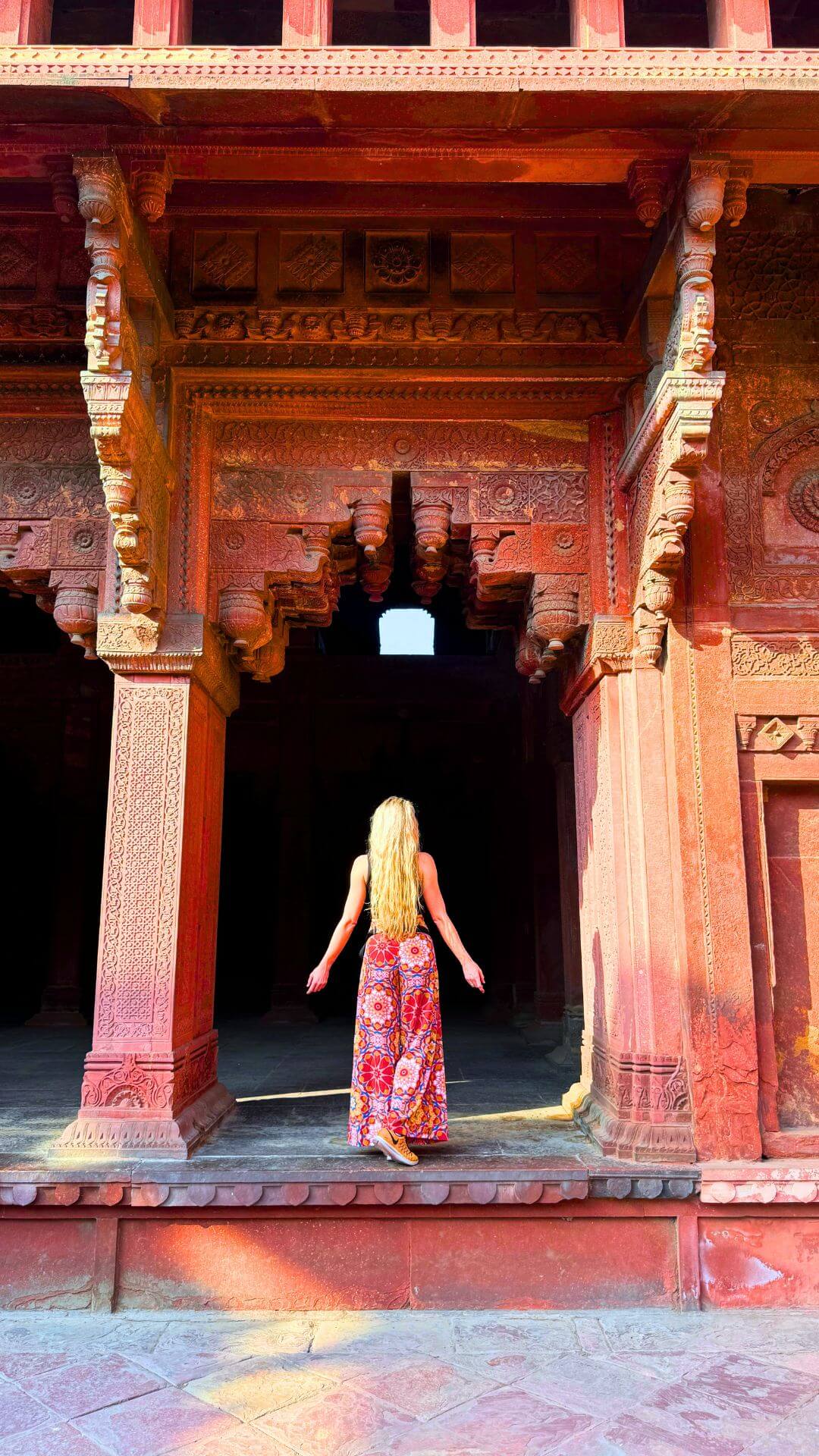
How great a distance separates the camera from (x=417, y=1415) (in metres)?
3.35

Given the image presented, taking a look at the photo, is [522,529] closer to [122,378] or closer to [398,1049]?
[122,378]

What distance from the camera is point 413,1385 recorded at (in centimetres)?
359

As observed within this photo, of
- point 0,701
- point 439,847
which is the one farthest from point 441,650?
point 0,701

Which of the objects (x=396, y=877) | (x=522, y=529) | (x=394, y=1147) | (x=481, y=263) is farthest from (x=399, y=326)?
(x=394, y=1147)

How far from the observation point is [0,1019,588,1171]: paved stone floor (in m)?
4.74

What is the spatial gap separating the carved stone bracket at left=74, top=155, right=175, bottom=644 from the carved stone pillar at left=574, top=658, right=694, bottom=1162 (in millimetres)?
2362

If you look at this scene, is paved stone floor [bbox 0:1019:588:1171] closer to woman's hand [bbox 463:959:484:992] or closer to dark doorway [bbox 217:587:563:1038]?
woman's hand [bbox 463:959:484:992]

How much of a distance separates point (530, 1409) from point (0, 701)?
33.6 ft

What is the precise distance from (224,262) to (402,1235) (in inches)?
192

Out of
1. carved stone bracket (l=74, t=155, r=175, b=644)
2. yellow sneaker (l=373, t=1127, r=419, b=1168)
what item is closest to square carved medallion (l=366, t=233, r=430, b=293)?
carved stone bracket (l=74, t=155, r=175, b=644)

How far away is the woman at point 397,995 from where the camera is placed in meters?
4.61

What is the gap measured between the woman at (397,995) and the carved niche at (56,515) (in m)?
1.94

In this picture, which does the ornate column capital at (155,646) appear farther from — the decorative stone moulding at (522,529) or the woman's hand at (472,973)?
the woman's hand at (472,973)

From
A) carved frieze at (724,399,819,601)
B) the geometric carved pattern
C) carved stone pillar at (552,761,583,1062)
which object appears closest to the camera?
the geometric carved pattern
